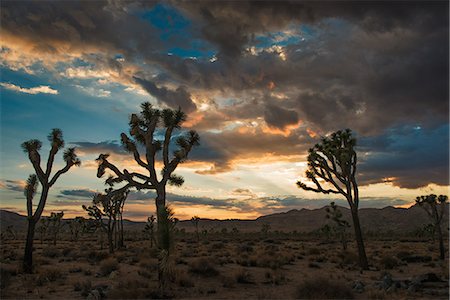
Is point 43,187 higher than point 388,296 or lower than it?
higher

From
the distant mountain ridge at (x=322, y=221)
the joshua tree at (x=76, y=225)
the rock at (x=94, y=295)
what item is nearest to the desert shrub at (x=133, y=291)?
the rock at (x=94, y=295)

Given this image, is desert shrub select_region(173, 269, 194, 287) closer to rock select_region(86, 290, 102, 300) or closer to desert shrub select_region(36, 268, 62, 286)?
rock select_region(86, 290, 102, 300)

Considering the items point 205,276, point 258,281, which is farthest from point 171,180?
point 258,281

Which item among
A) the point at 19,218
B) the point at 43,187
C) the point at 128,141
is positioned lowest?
the point at 19,218

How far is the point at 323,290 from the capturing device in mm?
13242

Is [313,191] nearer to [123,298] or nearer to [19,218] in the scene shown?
[123,298]

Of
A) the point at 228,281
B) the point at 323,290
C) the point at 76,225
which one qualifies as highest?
the point at 323,290

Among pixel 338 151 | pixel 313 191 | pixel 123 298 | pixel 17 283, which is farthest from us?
pixel 313 191

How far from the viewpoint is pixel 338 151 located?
20.7 metres

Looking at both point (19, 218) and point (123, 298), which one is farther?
point (19, 218)

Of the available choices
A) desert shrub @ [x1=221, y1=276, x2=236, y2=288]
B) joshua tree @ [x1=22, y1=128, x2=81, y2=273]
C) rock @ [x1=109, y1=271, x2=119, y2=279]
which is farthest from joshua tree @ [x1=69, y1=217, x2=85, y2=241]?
desert shrub @ [x1=221, y1=276, x2=236, y2=288]

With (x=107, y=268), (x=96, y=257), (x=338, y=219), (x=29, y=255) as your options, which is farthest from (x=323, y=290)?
(x=338, y=219)

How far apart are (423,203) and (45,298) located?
31077 millimetres

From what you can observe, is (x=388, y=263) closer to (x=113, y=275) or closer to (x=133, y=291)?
(x=113, y=275)
